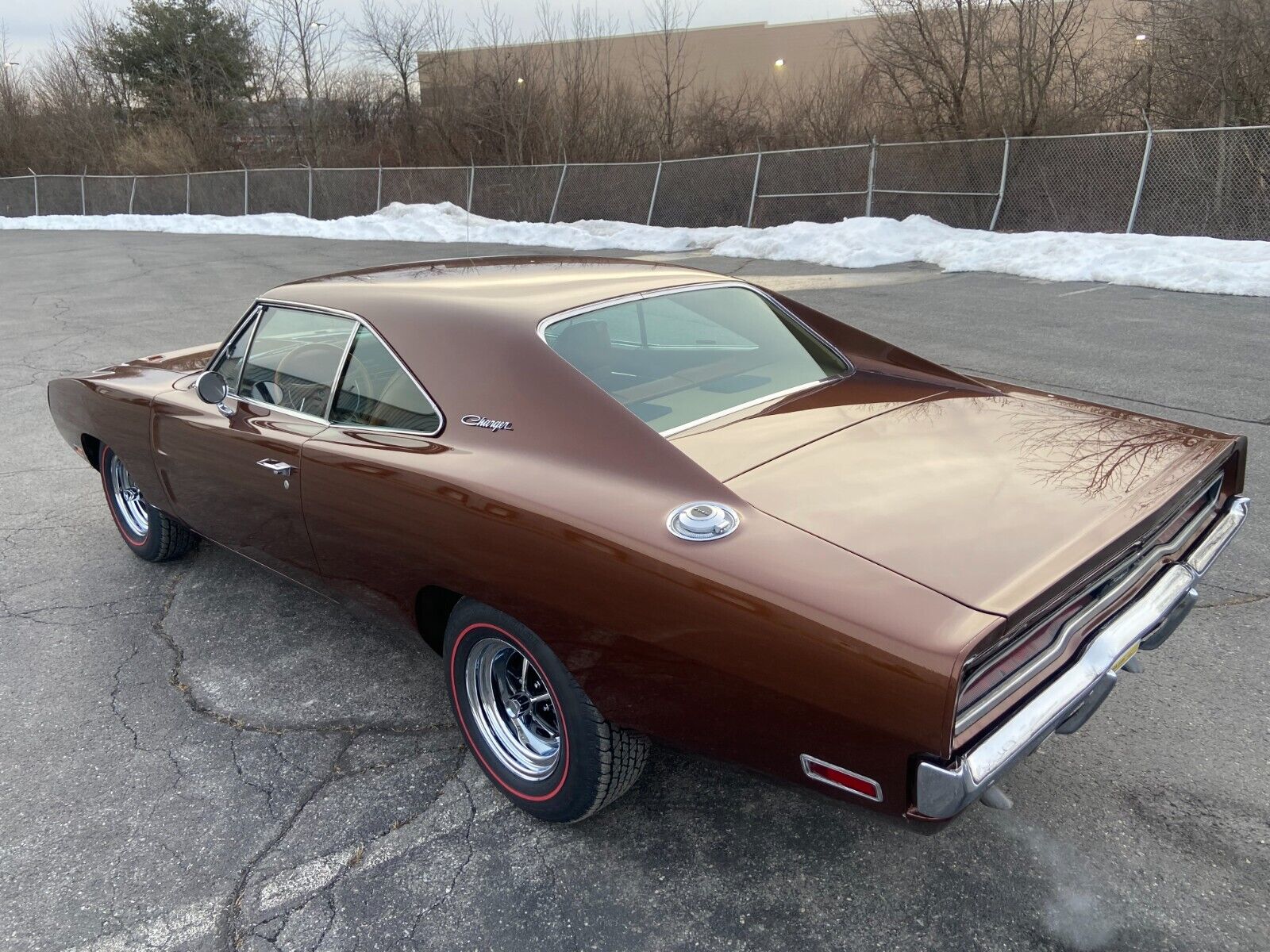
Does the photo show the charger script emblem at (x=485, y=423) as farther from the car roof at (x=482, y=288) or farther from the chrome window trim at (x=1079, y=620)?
the chrome window trim at (x=1079, y=620)

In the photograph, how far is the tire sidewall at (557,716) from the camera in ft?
7.50

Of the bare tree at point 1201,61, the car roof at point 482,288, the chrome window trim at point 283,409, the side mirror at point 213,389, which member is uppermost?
the bare tree at point 1201,61

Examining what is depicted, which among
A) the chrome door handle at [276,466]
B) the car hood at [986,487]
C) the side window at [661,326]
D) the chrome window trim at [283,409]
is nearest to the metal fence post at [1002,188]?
the car hood at [986,487]

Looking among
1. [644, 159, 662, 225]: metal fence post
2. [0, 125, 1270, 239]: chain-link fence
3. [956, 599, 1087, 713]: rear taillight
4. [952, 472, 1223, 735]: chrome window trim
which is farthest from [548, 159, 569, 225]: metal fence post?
[956, 599, 1087, 713]: rear taillight

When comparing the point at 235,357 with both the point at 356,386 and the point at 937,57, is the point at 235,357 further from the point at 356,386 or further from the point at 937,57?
the point at 937,57

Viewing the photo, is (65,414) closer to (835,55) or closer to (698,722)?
(698,722)

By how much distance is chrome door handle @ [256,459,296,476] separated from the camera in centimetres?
301

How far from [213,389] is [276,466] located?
57 cm

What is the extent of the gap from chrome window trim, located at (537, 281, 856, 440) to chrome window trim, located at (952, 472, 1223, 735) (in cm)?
104

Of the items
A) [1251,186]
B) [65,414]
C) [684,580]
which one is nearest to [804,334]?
[684,580]

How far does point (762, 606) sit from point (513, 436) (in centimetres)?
96

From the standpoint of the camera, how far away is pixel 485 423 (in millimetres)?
2586

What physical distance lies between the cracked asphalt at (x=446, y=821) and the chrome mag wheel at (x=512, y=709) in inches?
6.6

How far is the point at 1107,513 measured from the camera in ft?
7.09
